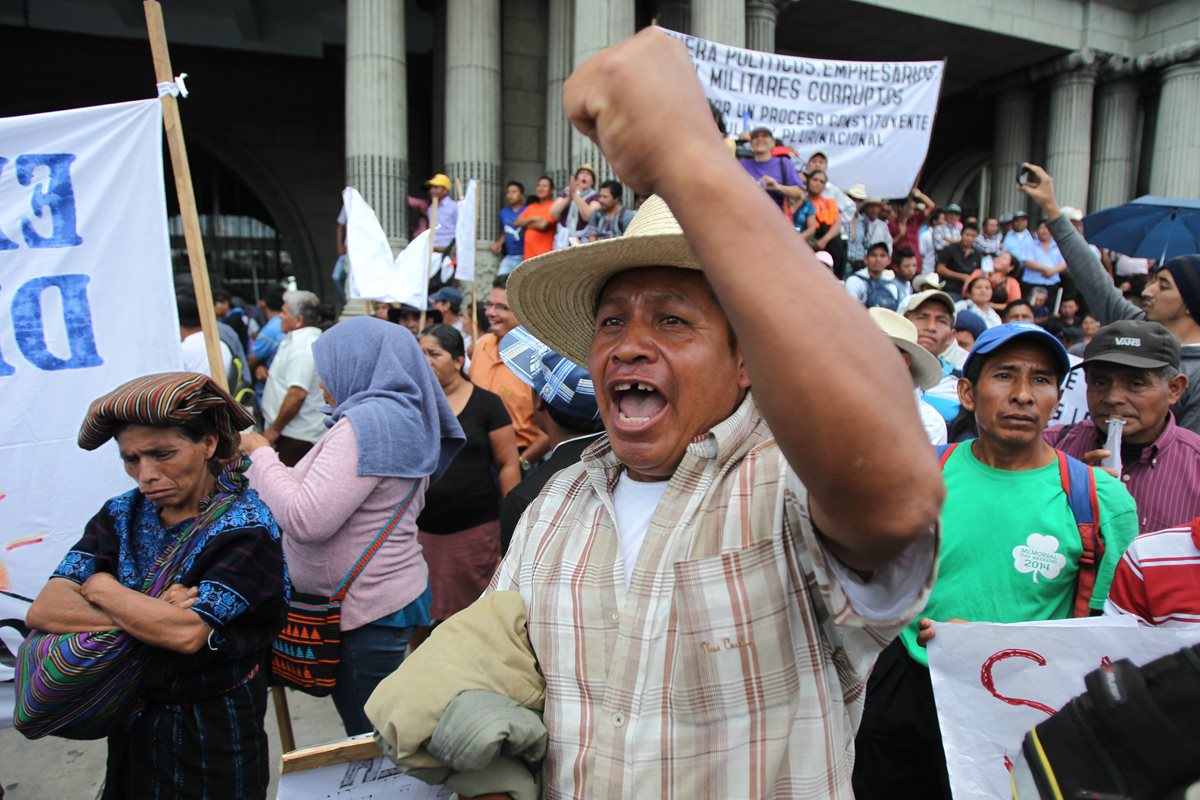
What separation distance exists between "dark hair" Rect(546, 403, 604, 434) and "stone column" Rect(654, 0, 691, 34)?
35.7ft

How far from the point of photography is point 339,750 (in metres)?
1.42

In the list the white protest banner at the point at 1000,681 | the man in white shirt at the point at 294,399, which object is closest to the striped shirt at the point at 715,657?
the white protest banner at the point at 1000,681

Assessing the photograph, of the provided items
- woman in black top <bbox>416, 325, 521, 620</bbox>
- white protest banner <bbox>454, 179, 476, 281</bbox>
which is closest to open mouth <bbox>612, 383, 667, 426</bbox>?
woman in black top <bbox>416, 325, 521, 620</bbox>

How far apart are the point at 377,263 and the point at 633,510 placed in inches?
182

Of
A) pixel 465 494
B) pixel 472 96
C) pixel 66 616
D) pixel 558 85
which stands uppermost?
pixel 558 85

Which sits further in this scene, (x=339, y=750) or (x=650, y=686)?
(x=339, y=750)

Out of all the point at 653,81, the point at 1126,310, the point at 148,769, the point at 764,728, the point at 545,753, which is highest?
the point at 653,81

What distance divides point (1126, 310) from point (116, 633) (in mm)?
4397

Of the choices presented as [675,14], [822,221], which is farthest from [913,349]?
[675,14]

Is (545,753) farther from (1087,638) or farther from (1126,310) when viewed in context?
(1126,310)

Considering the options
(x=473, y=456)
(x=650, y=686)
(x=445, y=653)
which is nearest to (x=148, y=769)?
(x=445, y=653)

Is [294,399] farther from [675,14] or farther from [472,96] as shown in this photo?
[675,14]

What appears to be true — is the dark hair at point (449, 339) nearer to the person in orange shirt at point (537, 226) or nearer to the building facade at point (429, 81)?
the person in orange shirt at point (537, 226)

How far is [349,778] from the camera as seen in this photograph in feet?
4.79
